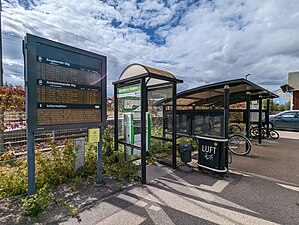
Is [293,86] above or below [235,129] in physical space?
above

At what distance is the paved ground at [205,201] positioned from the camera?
223 centimetres

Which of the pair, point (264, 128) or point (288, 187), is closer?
point (288, 187)

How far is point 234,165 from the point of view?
436 centimetres

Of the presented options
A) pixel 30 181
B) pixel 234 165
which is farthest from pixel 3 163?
pixel 234 165

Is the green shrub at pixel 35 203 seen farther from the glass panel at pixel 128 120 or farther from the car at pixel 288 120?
the car at pixel 288 120

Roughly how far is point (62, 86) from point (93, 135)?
3.20ft

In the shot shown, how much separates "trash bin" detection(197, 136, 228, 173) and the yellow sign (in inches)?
92.6

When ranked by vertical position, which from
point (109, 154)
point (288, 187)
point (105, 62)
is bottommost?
point (288, 187)

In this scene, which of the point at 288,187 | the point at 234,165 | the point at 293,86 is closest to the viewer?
the point at 288,187

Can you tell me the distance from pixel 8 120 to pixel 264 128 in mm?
9947

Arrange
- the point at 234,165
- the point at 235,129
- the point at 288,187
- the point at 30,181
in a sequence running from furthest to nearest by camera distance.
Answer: the point at 235,129 < the point at 234,165 < the point at 288,187 < the point at 30,181

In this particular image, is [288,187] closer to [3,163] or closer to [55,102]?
[55,102]

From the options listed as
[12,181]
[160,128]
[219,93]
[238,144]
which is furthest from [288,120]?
[12,181]

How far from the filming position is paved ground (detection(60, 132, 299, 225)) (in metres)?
2.23
